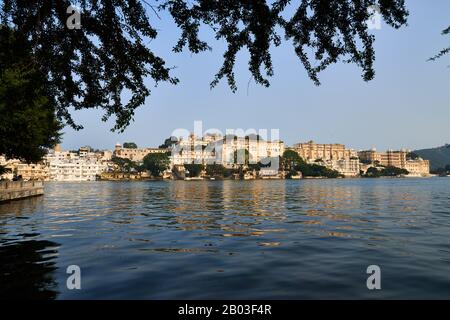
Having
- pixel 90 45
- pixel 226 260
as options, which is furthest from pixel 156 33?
pixel 226 260

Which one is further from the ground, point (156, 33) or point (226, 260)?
point (156, 33)

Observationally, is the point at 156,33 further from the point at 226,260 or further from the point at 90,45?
the point at 226,260

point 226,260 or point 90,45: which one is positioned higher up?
point 90,45

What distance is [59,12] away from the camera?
26.2 ft

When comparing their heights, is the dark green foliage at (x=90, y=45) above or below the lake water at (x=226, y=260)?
above

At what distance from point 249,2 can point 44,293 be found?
24.2ft

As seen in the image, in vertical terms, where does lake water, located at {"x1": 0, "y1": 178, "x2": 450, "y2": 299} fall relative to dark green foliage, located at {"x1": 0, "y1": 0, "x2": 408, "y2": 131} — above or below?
below

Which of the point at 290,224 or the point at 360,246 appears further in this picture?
the point at 290,224

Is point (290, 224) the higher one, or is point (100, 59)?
point (100, 59)

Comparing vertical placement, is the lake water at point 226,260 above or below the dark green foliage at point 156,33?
below

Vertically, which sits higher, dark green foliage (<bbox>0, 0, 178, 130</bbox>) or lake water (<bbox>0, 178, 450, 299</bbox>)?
dark green foliage (<bbox>0, 0, 178, 130</bbox>)
